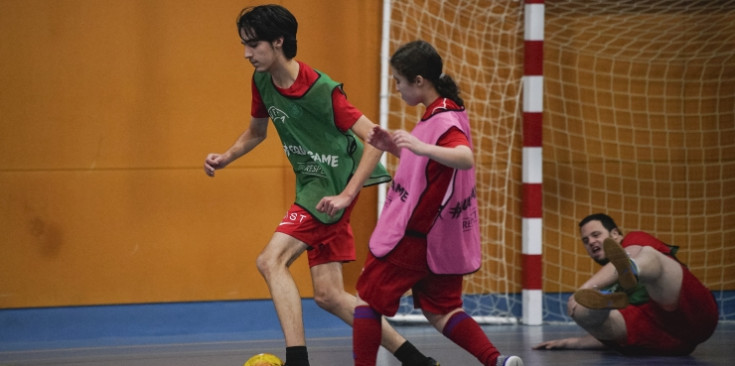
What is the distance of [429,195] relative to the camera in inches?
161

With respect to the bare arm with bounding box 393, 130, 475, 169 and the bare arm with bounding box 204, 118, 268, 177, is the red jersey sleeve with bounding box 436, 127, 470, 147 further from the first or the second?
the bare arm with bounding box 204, 118, 268, 177

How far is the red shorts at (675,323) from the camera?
5461 millimetres

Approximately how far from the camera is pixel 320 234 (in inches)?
185

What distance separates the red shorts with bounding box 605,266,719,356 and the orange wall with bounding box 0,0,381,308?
213cm

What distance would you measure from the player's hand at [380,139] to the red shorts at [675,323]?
7.42 feet

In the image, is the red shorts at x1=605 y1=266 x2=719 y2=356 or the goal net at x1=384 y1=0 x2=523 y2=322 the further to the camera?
the goal net at x1=384 y1=0 x2=523 y2=322

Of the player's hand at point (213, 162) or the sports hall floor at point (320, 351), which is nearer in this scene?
the player's hand at point (213, 162)

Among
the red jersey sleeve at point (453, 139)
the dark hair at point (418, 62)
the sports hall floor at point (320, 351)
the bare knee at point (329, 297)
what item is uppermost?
the dark hair at point (418, 62)

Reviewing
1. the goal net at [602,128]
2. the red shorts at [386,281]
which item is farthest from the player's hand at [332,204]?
the goal net at [602,128]

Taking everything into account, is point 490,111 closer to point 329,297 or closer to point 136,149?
point 136,149

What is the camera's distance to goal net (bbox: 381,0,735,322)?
718 cm

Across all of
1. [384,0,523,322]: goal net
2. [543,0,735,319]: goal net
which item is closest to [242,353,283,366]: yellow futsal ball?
[384,0,523,322]: goal net

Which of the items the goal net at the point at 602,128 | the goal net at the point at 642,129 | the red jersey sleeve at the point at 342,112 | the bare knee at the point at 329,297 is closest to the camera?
the red jersey sleeve at the point at 342,112

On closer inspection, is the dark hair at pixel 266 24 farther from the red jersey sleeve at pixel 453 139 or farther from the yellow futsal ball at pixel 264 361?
the yellow futsal ball at pixel 264 361
